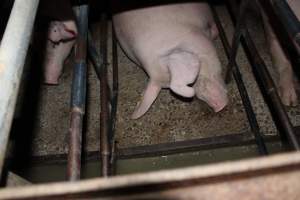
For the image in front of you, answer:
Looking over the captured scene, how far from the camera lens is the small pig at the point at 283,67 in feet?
6.07

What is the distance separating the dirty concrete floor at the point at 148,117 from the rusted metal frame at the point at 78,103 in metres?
0.75

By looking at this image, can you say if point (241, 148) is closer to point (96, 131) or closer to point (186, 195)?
point (96, 131)

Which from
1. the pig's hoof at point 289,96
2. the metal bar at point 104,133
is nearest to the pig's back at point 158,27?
the metal bar at point 104,133

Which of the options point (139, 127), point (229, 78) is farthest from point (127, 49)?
point (229, 78)

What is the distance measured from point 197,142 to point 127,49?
2.20 feet

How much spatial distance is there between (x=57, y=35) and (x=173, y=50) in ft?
2.19

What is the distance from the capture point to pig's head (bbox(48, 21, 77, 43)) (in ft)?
6.47

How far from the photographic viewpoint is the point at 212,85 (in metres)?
1.83

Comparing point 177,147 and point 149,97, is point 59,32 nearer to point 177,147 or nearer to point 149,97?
point 149,97

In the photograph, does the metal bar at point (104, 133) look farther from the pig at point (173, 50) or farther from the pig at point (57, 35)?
the pig at point (57, 35)

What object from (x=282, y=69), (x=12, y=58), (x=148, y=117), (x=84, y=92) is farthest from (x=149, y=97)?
(x=12, y=58)

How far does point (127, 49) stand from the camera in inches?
80.6

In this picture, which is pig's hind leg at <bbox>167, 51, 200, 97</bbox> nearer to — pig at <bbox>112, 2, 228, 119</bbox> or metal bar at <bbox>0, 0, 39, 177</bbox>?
pig at <bbox>112, 2, 228, 119</bbox>

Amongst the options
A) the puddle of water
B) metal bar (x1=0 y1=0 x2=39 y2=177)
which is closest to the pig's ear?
the puddle of water
